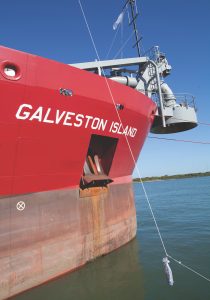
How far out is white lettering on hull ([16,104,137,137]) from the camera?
6.01 m

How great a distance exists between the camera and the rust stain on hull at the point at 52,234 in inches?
233

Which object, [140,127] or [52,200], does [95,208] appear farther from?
[140,127]

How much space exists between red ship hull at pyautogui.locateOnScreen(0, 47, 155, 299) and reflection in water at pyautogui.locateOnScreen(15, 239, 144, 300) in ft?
0.72

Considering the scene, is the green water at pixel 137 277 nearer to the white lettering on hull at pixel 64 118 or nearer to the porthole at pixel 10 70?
the white lettering on hull at pixel 64 118

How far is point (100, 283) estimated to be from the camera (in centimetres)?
686

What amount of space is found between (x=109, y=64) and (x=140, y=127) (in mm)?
2564

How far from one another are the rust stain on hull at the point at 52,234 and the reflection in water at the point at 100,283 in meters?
0.20

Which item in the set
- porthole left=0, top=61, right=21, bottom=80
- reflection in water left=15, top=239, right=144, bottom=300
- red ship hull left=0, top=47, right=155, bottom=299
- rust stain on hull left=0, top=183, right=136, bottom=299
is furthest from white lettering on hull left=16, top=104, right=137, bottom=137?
reflection in water left=15, top=239, right=144, bottom=300

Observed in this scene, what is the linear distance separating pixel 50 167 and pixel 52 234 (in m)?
1.62

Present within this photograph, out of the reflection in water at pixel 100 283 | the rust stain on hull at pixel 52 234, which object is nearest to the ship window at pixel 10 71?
the rust stain on hull at pixel 52 234

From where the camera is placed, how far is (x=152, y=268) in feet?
25.7

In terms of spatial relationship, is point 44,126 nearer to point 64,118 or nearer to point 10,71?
point 64,118

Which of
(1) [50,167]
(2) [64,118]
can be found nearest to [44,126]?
(2) [64,118]

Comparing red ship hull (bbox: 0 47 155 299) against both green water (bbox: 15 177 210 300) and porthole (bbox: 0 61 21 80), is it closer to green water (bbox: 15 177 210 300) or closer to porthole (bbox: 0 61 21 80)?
porthole (bbox: 0 61 21 80)
